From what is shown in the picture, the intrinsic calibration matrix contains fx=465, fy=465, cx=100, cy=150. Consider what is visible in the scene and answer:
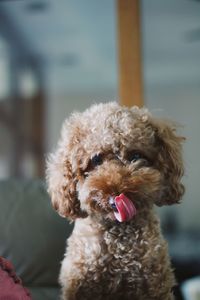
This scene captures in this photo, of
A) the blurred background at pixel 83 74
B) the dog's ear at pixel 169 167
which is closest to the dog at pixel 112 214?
the dog's ear at pixel 169 167

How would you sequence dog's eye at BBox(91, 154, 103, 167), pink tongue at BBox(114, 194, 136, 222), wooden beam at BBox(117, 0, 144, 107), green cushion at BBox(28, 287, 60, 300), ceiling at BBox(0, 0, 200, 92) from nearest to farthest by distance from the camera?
pink tongue at BBox(114, 194, 136, 222)
dog's eye at BBox(91, 154, 103, 167)
green cushion at BBox(28, 287, 60, 300)
wooden beam at BBox(117, 0, 144, 107)
ceiling at BBox(0, 0, 200, 92)

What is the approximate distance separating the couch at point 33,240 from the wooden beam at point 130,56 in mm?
843

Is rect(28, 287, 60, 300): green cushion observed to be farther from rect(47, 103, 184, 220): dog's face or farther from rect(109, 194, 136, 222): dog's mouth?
Result: rect(109, 194, 136, 222): dog's mouth

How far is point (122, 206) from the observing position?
88 cm

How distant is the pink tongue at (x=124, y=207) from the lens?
2.89 ft

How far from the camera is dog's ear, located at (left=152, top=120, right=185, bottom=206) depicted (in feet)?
3.28

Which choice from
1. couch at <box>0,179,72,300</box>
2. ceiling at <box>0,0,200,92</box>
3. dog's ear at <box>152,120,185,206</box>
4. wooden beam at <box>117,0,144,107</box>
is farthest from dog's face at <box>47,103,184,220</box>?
ceiling at <box>0,0,200,92</box>

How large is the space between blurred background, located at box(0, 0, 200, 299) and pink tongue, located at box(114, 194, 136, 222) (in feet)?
5.29

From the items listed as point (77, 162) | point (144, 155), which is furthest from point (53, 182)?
point (144, 155)

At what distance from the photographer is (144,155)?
0.99 m

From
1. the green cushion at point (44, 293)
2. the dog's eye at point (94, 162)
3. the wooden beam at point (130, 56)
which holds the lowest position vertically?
the green cushion at point (44, 293)

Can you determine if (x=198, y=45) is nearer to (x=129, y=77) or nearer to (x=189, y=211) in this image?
(x=189, y=211)

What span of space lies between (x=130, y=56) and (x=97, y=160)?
4.22 feet

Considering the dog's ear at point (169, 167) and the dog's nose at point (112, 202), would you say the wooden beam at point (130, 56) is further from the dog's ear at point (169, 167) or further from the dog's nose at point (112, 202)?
the dog's nose at point (112, 202)
